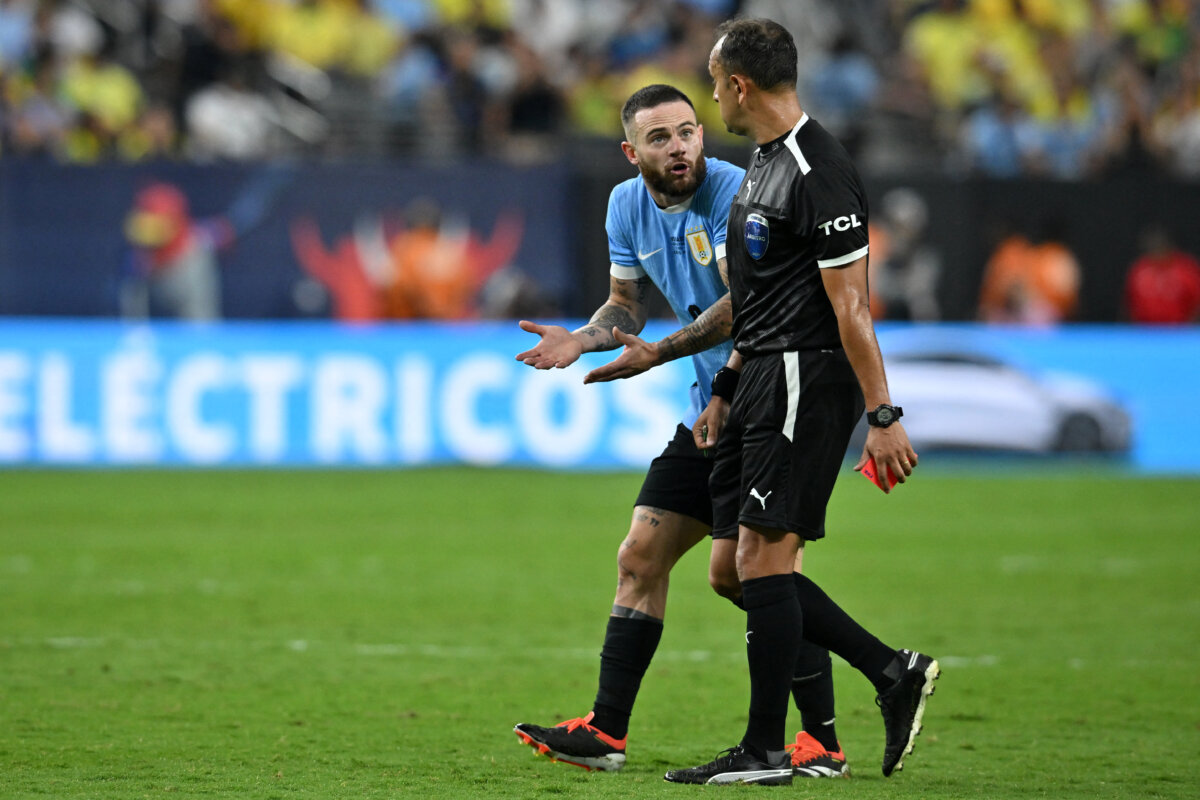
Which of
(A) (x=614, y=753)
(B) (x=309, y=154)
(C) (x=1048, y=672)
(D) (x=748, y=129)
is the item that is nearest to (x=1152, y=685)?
(C) (x=1048, y=672)

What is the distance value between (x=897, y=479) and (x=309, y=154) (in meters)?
15.3

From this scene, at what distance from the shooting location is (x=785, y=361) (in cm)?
510

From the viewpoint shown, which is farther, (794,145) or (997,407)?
(997,407)

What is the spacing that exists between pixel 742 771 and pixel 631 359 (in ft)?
4.30

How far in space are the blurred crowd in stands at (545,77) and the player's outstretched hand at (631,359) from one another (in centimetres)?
1411

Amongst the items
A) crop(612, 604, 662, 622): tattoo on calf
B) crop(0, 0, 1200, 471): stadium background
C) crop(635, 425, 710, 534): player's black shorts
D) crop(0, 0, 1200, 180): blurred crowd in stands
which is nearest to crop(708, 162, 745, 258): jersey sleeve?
crop(635, 425, 710, 534): player's black shorts

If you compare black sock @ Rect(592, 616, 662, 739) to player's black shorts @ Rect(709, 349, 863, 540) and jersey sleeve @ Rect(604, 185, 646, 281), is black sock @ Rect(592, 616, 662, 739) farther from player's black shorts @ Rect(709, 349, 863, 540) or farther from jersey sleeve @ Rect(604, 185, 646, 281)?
jersey sleeve @ Rect(604, 185, 646, 281)

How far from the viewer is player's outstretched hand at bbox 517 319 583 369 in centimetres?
539

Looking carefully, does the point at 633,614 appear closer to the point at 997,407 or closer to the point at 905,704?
the point at 905,704

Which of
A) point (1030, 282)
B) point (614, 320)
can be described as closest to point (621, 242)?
point (614, 320)

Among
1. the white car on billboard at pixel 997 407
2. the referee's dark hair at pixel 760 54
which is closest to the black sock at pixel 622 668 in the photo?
the referee's dark hair at pixel 760 54

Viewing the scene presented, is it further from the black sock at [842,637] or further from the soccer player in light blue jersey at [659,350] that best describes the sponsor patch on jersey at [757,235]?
the black sock at [842,637]

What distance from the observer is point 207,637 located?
8.20 m

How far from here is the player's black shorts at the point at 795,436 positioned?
505cm
